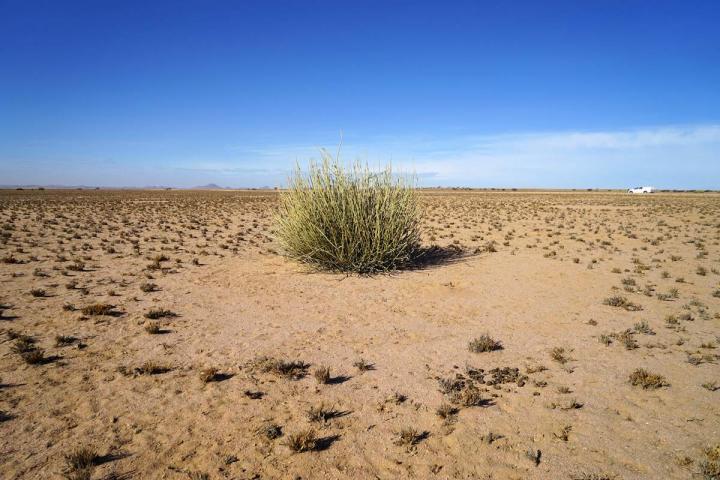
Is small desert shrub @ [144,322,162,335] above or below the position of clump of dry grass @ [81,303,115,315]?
below

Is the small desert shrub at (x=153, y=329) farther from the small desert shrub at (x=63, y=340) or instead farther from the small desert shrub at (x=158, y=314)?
the small desert shrub at (x=63, y=340)

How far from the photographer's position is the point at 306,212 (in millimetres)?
9492

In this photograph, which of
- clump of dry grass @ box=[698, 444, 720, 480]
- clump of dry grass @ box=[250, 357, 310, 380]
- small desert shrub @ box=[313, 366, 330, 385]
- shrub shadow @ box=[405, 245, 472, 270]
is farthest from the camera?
shrub shadow @ box=[405, 245, 472, 270]

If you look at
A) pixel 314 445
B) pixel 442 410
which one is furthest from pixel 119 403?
pixel 442 410

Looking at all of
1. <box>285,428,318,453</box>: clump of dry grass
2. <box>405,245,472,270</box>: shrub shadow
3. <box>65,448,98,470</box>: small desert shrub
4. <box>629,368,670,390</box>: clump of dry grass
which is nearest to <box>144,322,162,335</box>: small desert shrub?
<box>65,448,98,470</box>: small desert shrub

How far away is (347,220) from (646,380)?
6.13 m

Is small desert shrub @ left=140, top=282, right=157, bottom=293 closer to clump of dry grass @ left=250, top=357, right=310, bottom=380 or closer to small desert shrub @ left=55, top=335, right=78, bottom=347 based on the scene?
small desert shrub @ left=55, top=335, right=78, bottom=347

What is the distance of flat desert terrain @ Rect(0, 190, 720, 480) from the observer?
341 cm

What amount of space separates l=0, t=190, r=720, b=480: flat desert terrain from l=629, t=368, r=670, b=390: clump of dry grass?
0.03 m

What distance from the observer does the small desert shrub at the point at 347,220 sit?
30.8 ft

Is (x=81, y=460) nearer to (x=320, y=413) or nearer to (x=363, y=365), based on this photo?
(x=320, y=413)

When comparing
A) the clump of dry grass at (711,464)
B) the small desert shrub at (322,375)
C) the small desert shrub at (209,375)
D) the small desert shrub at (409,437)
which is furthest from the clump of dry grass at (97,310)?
the clump of dry grass at (711,464)

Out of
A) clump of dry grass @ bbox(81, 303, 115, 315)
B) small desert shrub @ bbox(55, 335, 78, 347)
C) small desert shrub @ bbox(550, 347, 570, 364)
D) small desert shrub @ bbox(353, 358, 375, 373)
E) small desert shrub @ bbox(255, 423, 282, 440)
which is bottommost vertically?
small desert shrub @ bbox(255, 423, 282, 440)

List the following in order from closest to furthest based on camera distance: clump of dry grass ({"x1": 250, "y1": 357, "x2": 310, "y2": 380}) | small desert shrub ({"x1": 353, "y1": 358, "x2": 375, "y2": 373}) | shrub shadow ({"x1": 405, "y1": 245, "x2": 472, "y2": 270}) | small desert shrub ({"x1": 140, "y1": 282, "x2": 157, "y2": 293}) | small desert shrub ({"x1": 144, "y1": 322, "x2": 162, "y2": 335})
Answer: clump of dry grass ({"x1": 250, "y1": 357, "x2": 310, "y2": 380})
small desert shrub ({"x1": 353, "y1": 358, "x2": 375, "y2": 373})
small desert shrub ({"x1": 144, "y1": 322, "x2": 162, "y2": 335})
small desert shrub ({"x1": 140, "y1": 282, "x2": 157, "y2": 293})
shrub shadow ({"x1": 405, "y1": 245, "x2": 472, "y2": 270})
